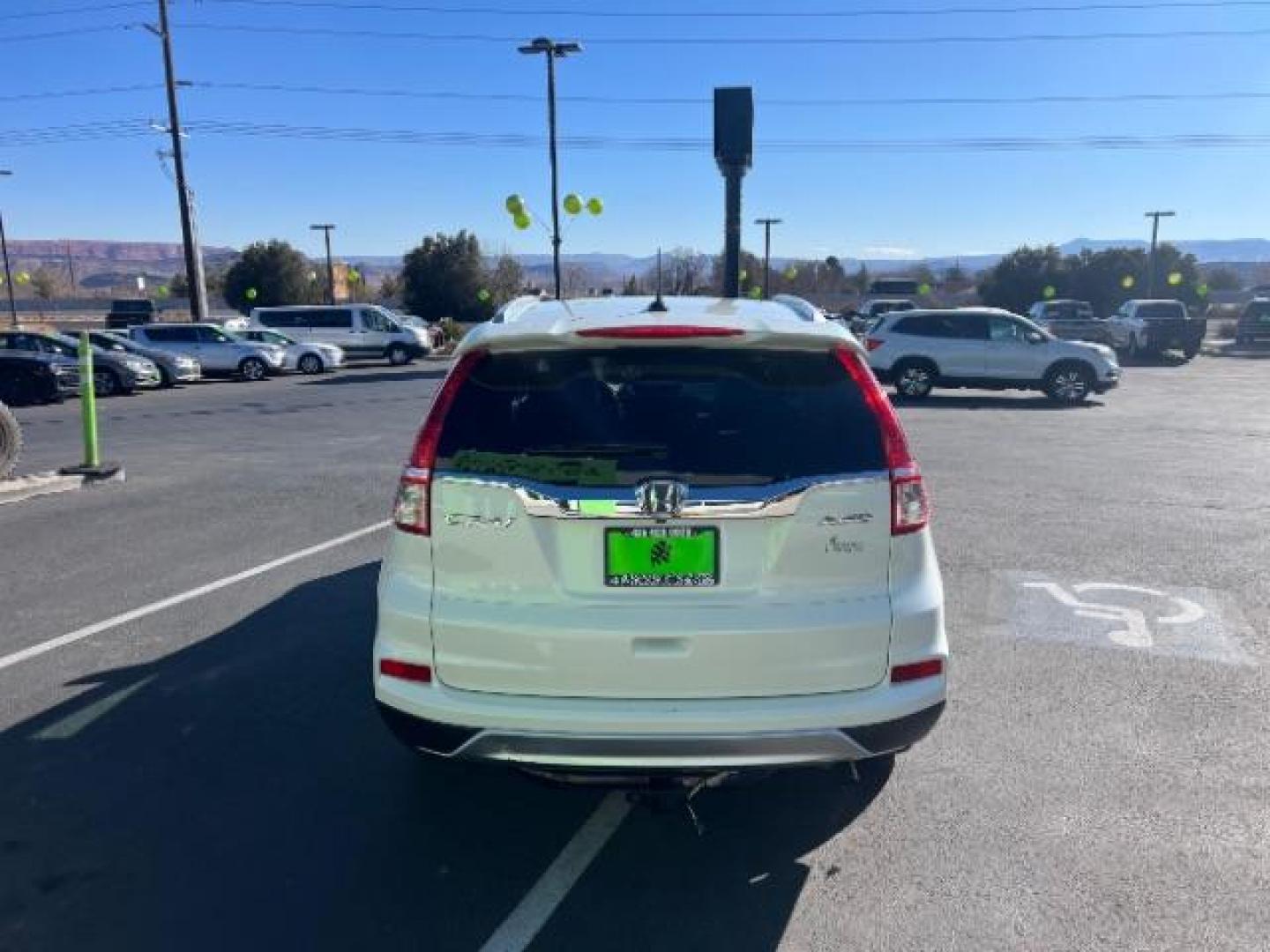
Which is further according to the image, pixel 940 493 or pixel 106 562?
pixel 940 493

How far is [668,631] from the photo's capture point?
2.93 m

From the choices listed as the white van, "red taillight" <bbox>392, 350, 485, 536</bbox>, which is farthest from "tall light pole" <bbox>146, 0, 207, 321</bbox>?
"red taillight" <bbox>392, 350, 485, 536</bbox>

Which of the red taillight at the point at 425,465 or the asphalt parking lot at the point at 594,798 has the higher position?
the red taillight at the point at 425,465

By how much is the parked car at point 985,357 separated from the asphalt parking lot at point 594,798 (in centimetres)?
1291

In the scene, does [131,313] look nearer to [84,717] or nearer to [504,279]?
[504,279]

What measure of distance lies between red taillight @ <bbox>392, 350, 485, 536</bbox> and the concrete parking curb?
7815mm

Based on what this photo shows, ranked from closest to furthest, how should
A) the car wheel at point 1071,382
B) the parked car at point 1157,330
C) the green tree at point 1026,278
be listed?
the car wheel at point 1071,382 < the parked car at point 1157,330 < the green tree at point 1026,278

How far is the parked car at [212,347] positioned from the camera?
90.2 ft

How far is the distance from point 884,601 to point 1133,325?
3387 cm

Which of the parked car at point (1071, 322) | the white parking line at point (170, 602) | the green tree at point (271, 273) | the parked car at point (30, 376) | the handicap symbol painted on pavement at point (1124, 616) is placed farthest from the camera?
the green tree at point (271, 273)

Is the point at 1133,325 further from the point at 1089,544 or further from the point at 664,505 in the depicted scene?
the point at 664,505

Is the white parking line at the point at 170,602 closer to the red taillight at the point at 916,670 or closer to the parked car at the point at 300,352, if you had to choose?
the red taillight at the point at 916,670

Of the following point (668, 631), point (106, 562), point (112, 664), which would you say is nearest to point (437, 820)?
point (668, 631)

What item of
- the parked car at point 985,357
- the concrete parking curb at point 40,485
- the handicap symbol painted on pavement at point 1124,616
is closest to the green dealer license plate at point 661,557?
the handicap symbol painted on pavement at point 1124,616
